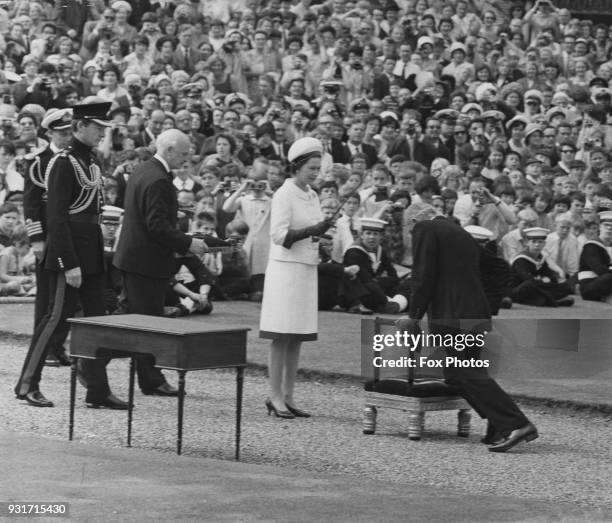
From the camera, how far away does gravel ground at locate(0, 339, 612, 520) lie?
867 cm

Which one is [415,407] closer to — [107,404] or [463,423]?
[463,423]

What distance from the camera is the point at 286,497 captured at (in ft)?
24.8

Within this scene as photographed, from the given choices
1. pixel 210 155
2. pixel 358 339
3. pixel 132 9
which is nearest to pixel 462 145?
pixel 210 155

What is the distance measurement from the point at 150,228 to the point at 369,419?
2.04m

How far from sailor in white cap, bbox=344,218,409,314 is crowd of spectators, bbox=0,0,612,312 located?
1.09ft

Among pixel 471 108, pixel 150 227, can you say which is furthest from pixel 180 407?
pixel 471 108

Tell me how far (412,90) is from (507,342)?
1127cm

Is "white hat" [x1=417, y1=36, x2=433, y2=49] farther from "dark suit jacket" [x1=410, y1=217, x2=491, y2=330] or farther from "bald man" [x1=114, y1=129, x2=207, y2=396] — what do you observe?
"dark suit jacket" [x1=410, y1=217, x2=491, y2=330]

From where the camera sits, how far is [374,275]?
16609 mm

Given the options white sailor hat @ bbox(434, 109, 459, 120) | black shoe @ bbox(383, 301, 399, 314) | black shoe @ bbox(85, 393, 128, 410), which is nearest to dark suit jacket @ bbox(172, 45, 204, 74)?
white sailor hat @ bbox(434, 109, 459, 120)

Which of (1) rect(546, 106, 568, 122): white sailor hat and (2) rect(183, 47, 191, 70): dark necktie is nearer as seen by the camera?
(2) rect(183, 47, 191, 70): dark necktie

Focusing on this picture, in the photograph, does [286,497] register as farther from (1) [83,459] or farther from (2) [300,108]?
(2) [300,108]

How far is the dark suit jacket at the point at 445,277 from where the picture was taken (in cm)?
966

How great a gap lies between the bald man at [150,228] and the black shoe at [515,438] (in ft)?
8.47
